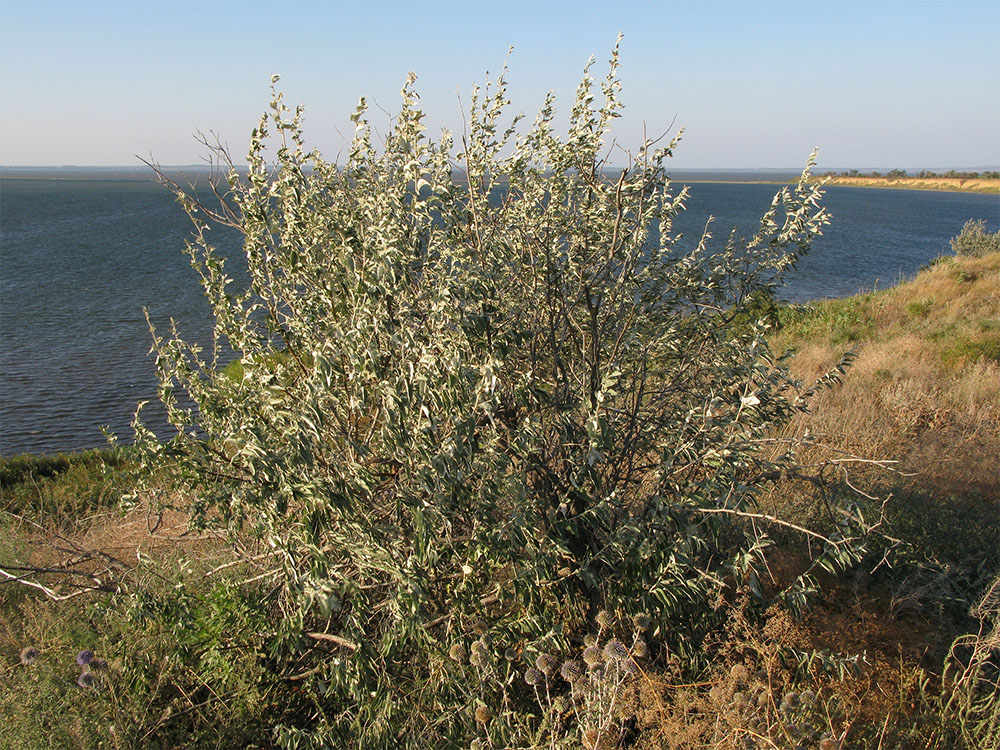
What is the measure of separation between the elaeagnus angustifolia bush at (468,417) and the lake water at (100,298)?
43.6ft

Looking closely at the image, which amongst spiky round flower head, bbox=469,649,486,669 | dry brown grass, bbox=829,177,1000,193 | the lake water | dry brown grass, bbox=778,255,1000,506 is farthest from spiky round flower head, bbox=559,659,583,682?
dry brown grass, bbox=829,177,1000,193

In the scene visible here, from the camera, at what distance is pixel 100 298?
100ft

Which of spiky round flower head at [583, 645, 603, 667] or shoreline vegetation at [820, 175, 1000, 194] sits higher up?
spiky round flower head at [583, 645, 603, 667]

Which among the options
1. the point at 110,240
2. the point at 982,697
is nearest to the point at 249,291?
the point at 982,697

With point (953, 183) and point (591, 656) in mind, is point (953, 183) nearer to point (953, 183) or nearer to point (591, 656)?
point (953, 183)

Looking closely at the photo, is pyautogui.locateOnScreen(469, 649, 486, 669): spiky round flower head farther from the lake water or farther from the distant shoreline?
the distant shoreline

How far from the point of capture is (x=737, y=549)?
4.44 meters

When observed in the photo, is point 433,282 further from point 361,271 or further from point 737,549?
point 737,549

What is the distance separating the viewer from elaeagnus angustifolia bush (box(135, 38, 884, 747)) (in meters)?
3.45

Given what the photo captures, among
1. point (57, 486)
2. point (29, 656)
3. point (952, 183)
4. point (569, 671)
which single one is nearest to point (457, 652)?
point (569, 671)

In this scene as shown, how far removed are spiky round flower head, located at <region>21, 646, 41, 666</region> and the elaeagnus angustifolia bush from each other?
1316 millimetres

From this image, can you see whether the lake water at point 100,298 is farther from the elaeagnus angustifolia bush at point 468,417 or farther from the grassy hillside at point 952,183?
the grassy hillside at point 952,183

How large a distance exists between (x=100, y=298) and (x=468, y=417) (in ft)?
106

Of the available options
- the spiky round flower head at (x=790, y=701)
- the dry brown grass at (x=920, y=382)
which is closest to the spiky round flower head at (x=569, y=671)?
the spiky round flower head at (x=790, y=701)
